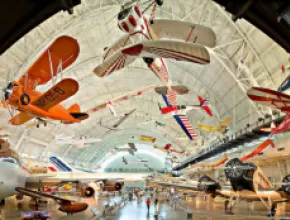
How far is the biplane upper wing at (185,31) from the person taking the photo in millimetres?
6166

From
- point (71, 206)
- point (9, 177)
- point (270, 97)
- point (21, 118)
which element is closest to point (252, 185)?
point (270, 97)

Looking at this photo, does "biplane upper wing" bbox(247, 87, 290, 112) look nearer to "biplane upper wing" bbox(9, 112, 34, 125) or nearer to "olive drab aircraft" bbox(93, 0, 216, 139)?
"olive drab aircraft" bbox(93, 0, 216, 139)

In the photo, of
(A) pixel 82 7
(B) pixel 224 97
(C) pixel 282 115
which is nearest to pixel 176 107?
(C) pixel 282 115

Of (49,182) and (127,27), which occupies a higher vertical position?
(127,27)

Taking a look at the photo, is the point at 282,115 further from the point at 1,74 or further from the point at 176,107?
the point at 1,74

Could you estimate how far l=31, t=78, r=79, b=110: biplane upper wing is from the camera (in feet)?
28.8

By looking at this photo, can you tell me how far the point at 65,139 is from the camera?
32656 millimetres

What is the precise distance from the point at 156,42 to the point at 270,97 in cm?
422

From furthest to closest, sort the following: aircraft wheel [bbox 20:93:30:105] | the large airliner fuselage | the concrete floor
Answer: the concrete floor
the large airliner fuselage
aircraft wheel [bbox 20:93:30:105]

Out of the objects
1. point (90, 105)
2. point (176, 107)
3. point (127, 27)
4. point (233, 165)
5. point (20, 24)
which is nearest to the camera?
point (20, 24)

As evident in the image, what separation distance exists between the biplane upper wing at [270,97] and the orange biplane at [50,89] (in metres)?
5.14

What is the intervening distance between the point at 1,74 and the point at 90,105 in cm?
1609

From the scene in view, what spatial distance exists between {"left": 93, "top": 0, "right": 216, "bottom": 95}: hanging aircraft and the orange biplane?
1339mm

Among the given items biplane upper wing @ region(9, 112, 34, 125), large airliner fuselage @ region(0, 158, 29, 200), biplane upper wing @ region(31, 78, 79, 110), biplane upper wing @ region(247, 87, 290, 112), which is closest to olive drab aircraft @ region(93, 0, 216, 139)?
biplane upper wing @ region(31, 78, 79, 110)
